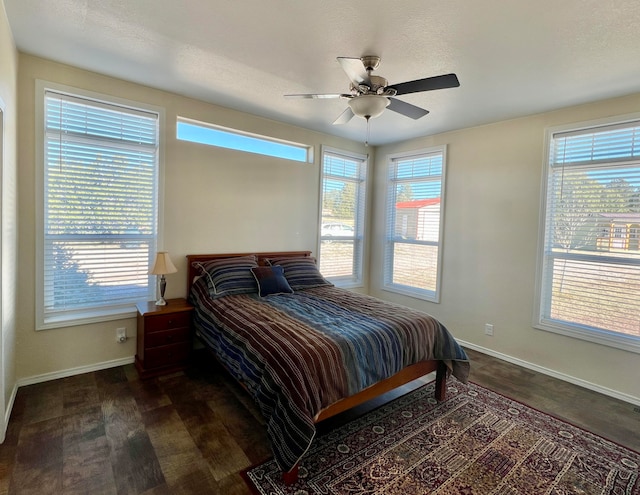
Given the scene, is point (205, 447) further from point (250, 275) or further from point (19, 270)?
point (19, 270)

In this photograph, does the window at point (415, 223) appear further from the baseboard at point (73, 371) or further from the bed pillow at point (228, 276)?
the baseboard at point (73, 371)

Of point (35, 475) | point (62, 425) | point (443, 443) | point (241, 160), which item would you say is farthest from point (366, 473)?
point (241, 160)

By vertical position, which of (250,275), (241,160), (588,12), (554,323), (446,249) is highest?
(588,12)

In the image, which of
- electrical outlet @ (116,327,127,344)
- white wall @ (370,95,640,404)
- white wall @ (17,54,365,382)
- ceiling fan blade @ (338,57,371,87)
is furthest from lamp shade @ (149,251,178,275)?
white wall @ (370,95,640,404)

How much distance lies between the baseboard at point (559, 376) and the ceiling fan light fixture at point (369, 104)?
3093 millimetres

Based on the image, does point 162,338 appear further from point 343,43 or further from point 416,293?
point 416,293

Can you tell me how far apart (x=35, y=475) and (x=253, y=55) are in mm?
2994

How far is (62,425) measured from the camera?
2213mm

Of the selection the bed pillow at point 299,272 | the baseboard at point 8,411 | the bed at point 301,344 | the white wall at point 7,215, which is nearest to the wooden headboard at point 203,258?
the bed at point 301,344

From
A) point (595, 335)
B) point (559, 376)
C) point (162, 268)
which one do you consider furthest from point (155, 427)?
point (595, 335)

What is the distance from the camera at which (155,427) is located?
223cm

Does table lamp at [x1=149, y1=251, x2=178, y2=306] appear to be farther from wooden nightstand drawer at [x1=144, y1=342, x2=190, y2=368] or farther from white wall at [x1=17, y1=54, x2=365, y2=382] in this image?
wooden nightstand drawer at [x1=144, y1=342, x2=190, y2=368]

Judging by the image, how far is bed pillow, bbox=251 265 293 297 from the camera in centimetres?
332

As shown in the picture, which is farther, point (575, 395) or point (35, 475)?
point (575, 395)
